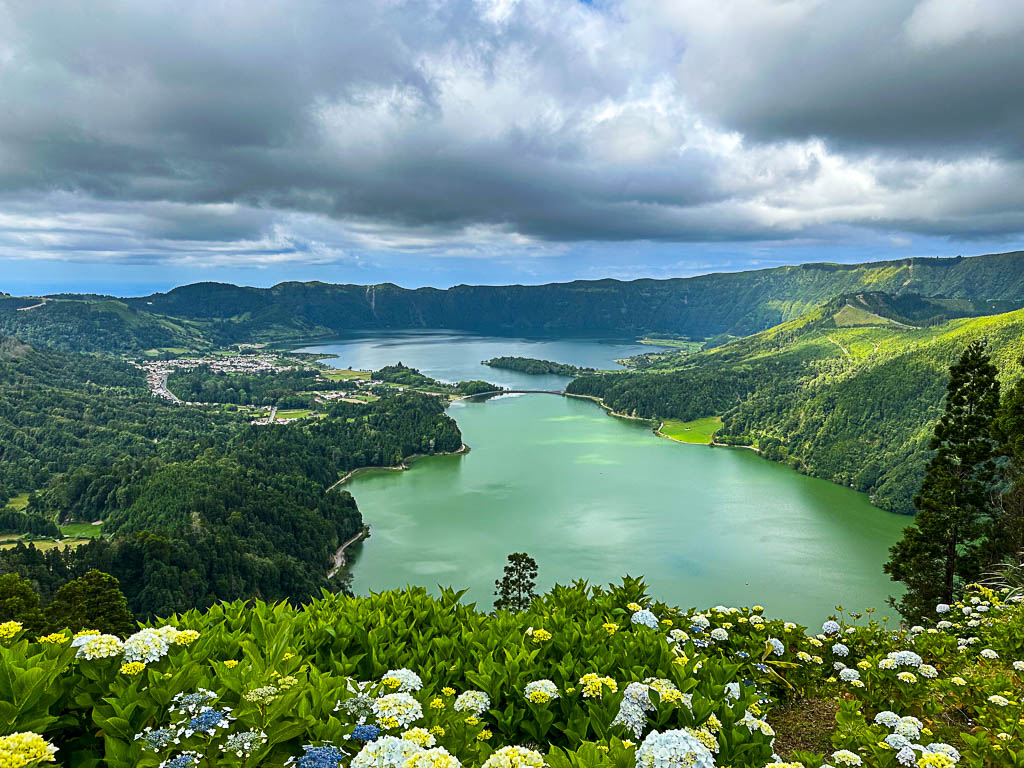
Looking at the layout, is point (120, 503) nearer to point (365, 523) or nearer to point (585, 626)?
point (365, 523)

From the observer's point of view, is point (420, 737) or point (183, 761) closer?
point (183, 761)

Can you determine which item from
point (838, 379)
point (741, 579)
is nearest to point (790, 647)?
point (741, 579)

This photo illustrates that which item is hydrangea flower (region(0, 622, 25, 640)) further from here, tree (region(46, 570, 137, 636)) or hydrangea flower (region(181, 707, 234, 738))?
tree (region(46, 570, 137, 636))

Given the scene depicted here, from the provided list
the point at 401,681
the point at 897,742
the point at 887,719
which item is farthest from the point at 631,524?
the point at 401,681

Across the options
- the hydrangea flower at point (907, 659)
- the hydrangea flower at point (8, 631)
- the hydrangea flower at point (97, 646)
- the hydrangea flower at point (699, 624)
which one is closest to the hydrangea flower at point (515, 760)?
the hydrangea flower at point (97, 646)

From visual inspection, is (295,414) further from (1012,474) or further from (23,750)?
(23,750)
